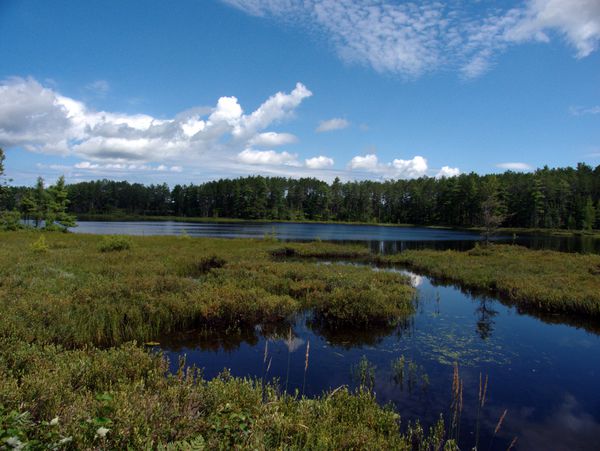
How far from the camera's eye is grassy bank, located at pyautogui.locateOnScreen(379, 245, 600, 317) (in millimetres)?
17625

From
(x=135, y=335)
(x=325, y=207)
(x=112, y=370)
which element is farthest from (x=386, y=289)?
(x=325, y=207)

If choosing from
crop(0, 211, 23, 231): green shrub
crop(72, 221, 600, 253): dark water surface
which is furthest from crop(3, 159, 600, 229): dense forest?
crop(0, 211, 23, 231): green shrub

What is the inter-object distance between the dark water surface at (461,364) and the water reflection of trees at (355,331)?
4 centimetres

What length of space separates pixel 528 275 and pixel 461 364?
53.9 feet

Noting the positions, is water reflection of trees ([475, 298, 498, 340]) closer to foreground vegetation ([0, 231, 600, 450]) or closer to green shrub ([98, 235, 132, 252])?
foreground vegetation ([0, 231, 600, 450])

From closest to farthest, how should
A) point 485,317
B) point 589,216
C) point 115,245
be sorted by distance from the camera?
point 485,317 < point 115,245 < point 589,216

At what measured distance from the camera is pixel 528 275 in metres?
23.7

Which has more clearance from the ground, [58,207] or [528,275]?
[58,207]

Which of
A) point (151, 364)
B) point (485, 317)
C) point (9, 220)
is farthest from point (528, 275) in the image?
point (9, 220)

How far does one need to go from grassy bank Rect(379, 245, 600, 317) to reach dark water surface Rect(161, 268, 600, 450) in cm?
187

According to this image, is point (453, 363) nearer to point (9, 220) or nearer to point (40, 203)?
point (9, 220)

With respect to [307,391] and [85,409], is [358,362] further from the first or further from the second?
[85,409]

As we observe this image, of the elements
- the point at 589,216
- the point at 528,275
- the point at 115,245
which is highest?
the point at 589,216

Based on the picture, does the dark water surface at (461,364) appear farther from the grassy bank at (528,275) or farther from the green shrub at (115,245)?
the green shrub at (115,245)
